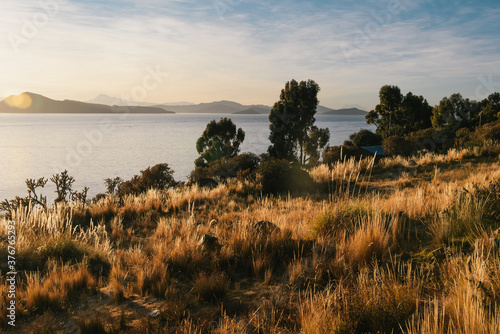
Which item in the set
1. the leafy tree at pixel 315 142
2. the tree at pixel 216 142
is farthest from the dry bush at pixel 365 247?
the leafy tree at pixel 315 142

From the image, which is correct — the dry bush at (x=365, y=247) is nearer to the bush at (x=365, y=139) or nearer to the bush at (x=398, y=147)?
the bush at (x=398, y=147)

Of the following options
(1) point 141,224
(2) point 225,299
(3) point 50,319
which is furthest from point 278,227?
(1) point 141,224

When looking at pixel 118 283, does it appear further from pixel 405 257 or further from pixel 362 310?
pixel 405 257

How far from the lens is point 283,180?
14.6 m

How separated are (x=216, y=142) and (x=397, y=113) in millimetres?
34593

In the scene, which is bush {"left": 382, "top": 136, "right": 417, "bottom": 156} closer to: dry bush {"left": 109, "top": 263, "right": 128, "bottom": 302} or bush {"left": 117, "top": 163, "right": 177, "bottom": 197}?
bush {"left": 117, "top": 163, "right": 177, "bottom": 197}

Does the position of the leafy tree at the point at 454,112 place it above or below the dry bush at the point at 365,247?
above

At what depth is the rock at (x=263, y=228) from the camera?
590 centimetres

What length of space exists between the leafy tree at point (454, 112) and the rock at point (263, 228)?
6471 centimetres

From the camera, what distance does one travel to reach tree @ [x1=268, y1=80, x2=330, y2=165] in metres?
51.8

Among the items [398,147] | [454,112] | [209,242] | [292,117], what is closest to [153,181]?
[209,242]

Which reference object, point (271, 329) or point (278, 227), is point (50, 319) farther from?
point (278, 227)

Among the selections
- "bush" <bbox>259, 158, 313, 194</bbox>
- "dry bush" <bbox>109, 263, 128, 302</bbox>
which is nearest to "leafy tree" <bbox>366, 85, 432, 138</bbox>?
"bush" <bbox>259, 158, 313, 194</bbox>

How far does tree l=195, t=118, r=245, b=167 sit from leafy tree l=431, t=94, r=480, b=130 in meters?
40.1
